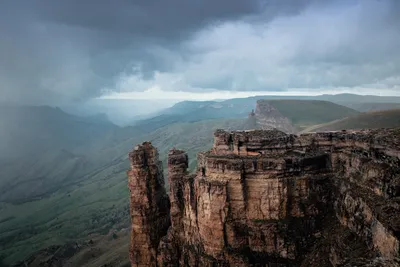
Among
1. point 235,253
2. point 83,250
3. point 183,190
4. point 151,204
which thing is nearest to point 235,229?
point 235,253

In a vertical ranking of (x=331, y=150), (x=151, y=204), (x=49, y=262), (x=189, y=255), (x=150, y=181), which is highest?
(x=331, y=150)

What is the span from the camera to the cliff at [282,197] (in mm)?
40750

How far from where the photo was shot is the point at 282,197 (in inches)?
1855

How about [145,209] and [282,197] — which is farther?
[145,209]

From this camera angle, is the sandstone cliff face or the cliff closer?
the cliff

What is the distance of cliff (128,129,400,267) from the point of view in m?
40.8

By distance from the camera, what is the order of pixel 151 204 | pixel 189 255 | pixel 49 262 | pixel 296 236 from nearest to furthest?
pixel 296 236, pixel 189 255, pixel 151 204, pixel 49 262

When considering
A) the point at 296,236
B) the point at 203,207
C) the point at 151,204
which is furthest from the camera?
Result: the point at 151,204

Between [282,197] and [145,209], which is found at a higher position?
[282,197]

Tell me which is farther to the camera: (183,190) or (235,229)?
(183,190)

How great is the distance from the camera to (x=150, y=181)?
66.6 metres

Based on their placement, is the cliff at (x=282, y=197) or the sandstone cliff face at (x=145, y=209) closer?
the cliff at (x=282, y=197)

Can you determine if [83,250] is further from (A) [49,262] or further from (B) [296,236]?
(B) [296,236]

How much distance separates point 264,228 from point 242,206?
402 cm
